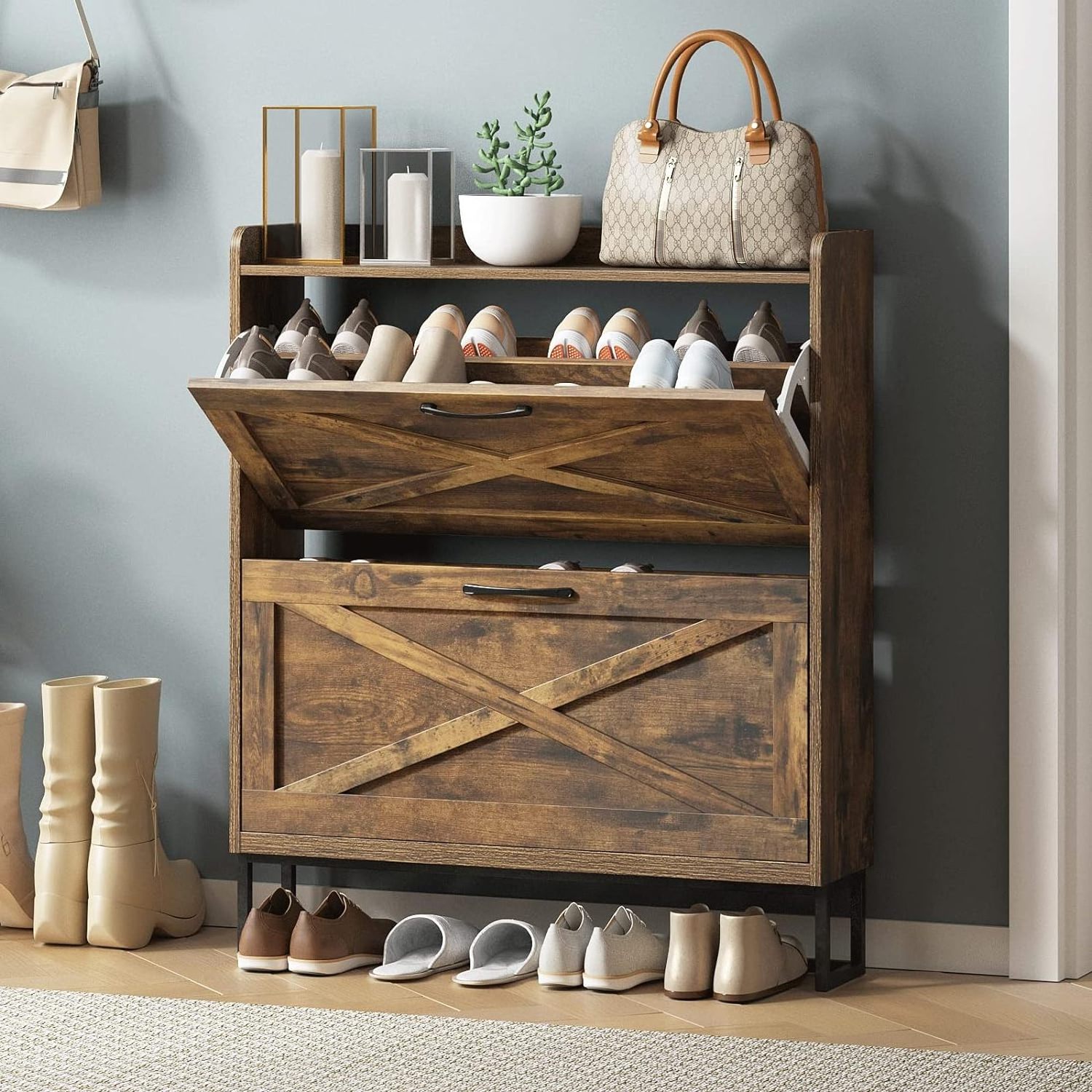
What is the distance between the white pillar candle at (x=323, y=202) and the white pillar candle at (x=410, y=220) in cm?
11

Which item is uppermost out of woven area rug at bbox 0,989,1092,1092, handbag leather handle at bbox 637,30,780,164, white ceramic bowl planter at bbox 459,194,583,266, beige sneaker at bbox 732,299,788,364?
handbag leather handle at bbox 637,30,780,164

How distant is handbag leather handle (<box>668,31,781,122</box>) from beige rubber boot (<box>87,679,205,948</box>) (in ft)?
4.91

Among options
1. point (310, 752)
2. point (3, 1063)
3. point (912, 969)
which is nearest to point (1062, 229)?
point (912, 969)

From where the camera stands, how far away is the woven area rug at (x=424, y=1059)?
2.82 metres

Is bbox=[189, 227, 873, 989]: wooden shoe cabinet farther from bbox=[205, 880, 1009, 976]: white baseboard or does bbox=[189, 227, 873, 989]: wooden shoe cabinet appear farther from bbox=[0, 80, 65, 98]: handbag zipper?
bbox=[0, 80, 65, 98]: handbag zipper

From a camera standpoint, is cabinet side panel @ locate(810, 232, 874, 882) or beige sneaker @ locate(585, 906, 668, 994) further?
beige sneaker @ locate(585, 906, 668, 994)

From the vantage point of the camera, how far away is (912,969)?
11.5ft

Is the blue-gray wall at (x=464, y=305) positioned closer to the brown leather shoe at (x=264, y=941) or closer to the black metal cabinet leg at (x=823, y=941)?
the black metal cabinet leg at (x=823, y=941)

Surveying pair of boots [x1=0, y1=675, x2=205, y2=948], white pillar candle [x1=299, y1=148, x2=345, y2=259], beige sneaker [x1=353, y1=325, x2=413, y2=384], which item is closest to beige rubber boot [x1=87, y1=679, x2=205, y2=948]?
pair of boots [x1=0, y1=675, x2=205, y2=948]

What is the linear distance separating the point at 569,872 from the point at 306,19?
1.75 meters

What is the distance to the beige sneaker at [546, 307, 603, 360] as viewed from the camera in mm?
3355

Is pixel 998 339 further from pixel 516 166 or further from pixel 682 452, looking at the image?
pixel 516 166

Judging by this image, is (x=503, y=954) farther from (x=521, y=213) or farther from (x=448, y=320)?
(x=521, y=213)

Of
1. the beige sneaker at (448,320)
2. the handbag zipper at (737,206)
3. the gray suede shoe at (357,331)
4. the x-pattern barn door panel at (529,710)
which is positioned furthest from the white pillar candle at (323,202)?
the handbag zipper at (737,206)
